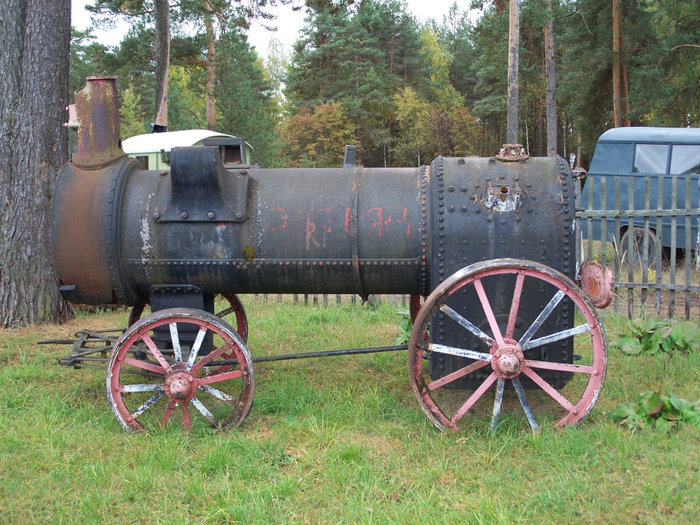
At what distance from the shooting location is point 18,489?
125 inches

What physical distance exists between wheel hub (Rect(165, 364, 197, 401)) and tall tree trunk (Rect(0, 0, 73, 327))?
3763mm

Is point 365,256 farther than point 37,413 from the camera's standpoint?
No

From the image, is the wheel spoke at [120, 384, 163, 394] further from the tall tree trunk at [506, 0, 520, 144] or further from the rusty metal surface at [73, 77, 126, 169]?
the tall tree trunk at [506, 0, 520, 144]

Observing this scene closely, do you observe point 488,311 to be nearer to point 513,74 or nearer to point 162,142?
point 162,142

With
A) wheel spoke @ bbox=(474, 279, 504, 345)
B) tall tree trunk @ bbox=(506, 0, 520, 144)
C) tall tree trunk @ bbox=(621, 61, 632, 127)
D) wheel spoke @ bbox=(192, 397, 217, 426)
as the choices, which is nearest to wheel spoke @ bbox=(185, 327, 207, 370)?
wheel spoke @ bbox=(192, 397, 217, 426)

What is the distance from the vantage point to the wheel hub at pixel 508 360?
3.51 meters

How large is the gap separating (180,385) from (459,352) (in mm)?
1781

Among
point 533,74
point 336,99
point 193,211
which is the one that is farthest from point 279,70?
point 193,211

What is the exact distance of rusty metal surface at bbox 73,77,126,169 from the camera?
4.11 metres

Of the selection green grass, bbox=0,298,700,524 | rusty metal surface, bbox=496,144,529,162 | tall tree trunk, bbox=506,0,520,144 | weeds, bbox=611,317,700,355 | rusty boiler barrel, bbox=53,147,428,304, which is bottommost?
green grass, bbox=0,298,700,524

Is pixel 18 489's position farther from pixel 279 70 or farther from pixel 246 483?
pixel 279 70

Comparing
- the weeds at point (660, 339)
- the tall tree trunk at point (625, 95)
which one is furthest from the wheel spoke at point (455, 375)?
the tall tree trunk at point (625, 95)

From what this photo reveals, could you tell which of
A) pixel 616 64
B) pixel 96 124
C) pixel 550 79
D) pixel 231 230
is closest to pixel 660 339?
pixel 231 230

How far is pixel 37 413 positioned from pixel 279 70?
5833 cm
